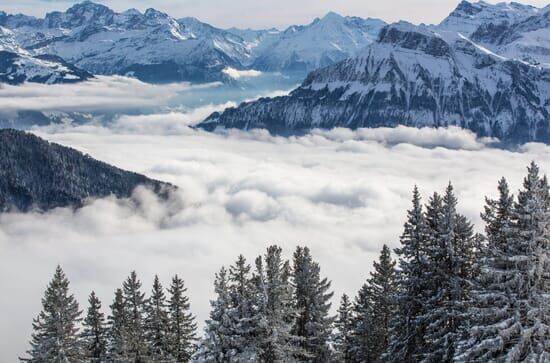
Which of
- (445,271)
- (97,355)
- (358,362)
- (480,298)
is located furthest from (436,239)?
(97,355)

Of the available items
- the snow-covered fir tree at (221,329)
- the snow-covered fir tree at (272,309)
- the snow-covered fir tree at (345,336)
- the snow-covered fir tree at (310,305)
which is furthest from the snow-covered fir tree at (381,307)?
the snow-covered fir tree at (221,329)

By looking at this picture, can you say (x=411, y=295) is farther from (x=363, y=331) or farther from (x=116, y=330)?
(x=116, y=330)

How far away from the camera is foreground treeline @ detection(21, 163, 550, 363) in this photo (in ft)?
77.1

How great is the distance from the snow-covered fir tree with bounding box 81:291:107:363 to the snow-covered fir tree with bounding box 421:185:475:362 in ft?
97.1

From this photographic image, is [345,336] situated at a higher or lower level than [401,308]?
lower

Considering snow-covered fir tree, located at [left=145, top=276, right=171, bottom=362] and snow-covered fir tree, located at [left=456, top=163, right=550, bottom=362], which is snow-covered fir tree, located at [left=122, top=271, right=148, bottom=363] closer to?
snow-covered fir tree, located at [left=145, top=276, right=171, bottom=362]

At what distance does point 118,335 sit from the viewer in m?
47.7

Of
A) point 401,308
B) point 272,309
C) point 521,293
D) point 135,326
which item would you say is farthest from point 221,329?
point 135,326

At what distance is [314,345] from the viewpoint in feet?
139

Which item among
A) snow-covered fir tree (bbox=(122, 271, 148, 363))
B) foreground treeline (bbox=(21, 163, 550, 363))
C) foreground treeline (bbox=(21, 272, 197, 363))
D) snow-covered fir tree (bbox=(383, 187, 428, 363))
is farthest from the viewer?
snow-covered fir tree (bbox=(122, 271, 148, 363))

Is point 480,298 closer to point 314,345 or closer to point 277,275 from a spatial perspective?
point 277,275

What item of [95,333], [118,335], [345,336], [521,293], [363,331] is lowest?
[95,333]

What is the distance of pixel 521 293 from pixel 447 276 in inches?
350

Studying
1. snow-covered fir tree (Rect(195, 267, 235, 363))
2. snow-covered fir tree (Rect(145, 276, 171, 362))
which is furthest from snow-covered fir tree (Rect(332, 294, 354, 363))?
snow-covered fir tree (Rect(145, 276, 171, 362))
